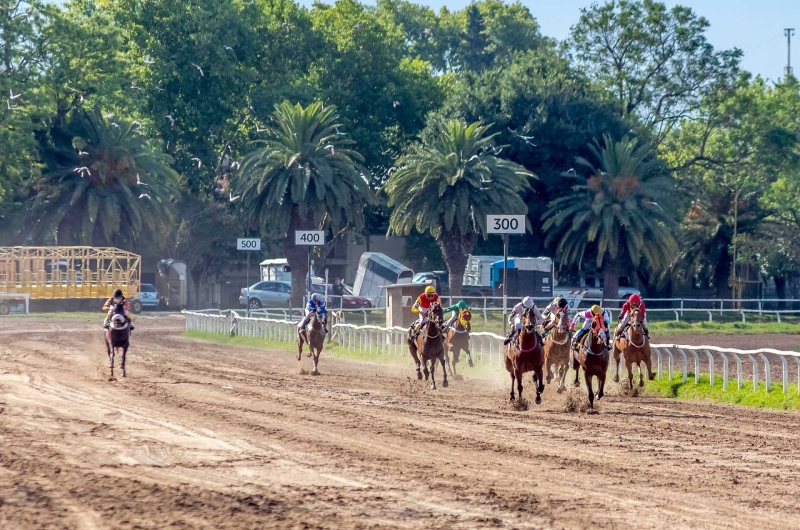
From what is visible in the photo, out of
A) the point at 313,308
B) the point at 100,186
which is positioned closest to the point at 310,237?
the point at 313,308

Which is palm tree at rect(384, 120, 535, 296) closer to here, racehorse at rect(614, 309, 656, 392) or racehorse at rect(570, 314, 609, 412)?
racehorse at rect(614, 309, 656, 392)

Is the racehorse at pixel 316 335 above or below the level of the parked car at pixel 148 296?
below

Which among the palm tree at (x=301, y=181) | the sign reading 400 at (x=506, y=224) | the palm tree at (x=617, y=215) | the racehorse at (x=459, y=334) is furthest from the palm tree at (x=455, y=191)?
the sign reading 400 at (x=506, y=224)

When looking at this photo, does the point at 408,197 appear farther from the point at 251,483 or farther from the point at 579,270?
the point at 251,483

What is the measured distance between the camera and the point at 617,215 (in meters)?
52.7

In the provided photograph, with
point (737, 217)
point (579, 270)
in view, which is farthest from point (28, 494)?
point (737, 217)

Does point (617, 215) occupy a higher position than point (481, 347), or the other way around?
point (617, 215)

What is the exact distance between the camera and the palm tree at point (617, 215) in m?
52.6

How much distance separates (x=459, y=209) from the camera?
163 feet

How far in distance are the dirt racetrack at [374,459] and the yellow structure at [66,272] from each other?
37.2m

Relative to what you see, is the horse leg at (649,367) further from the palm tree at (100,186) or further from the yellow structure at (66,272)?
the palm tree at (100,186)

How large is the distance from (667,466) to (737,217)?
5069 cm

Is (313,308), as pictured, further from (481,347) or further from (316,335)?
(481,347)

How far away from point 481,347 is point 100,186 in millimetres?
38315
